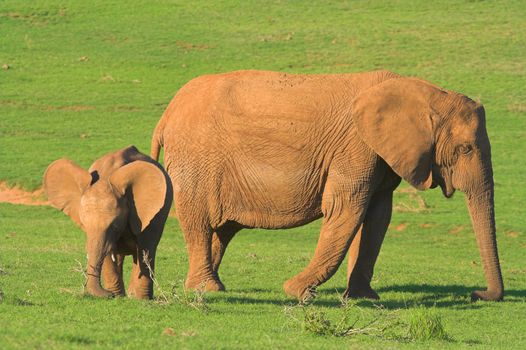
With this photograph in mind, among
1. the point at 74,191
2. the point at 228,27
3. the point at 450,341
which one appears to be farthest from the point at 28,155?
the point at 450,341

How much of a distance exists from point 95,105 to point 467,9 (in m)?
17.5

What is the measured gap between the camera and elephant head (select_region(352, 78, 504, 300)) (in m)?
15.7

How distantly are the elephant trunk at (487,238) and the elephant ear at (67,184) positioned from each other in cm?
491

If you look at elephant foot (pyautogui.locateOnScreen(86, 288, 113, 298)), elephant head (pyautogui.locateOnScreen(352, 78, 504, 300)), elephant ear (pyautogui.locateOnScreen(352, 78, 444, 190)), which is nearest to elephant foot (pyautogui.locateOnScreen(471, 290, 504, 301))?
elephant head (pyautogui.locateOnScreen(352, 78, 504, 300))

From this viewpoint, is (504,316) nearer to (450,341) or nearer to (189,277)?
(450,341)

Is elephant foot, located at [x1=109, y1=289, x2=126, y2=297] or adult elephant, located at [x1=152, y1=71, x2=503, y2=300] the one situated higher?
→ adult elephant, located at [x1=152, y1=71, x2=503, y2=300]

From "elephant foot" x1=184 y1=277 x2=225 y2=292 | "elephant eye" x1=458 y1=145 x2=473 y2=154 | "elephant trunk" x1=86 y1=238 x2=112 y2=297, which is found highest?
"elephant eye" x1=458 y1=145 x2=473 y2=154

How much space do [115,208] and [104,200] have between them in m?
0.13

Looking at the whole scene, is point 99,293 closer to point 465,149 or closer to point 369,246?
point 369,246

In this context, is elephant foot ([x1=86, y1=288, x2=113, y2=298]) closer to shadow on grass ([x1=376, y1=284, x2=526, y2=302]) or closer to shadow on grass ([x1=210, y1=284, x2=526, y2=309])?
shadow on grass ([x1=210, y1=284, x2=526, y2=309])

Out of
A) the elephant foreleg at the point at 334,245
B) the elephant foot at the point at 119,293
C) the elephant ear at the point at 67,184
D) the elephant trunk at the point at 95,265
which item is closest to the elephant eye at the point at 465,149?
the elephant foreleg at the point at 334,245

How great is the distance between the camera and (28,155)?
33.4 m

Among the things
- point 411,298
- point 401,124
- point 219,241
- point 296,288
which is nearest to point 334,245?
point 296,288

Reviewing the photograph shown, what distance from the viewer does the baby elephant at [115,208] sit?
12.9 m
